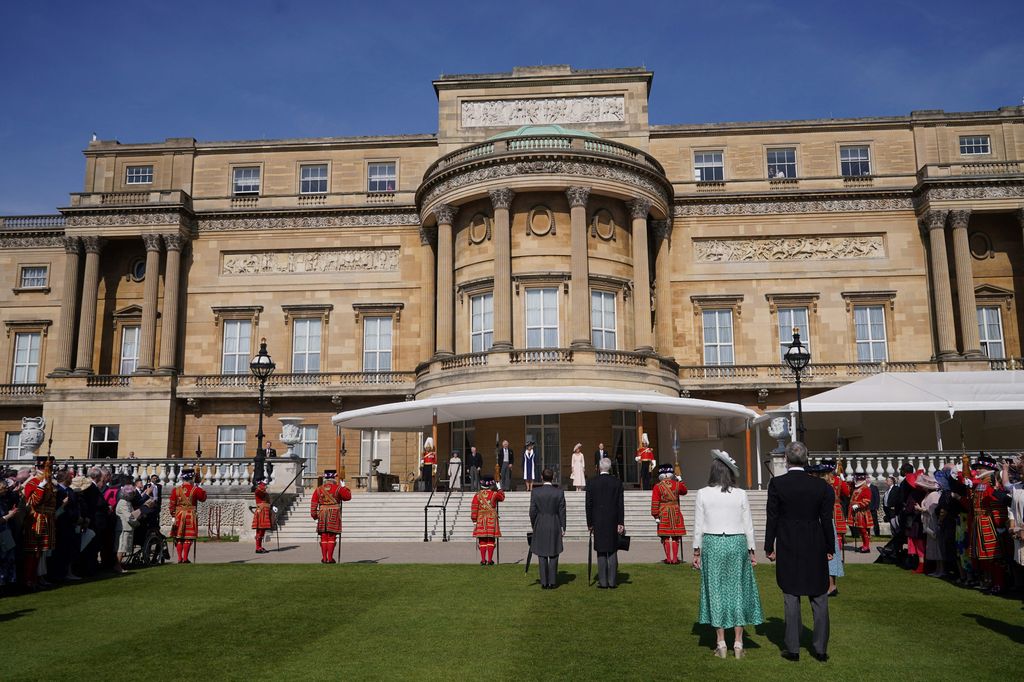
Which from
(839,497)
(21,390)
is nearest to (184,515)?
(839,497)

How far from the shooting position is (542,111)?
38125mm

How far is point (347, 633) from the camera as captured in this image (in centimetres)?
964

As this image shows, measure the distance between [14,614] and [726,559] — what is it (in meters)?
Result: 9.07

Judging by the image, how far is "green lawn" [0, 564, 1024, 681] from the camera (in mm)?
8008

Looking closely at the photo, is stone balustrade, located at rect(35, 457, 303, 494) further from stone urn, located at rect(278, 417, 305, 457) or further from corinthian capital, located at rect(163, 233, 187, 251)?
corinthian capital, located at rect(163, 233, 187, 251)

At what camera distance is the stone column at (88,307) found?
36500 mm

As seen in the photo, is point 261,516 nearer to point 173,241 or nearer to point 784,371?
point 173,241

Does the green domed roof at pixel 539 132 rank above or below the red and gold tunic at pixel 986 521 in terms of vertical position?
above

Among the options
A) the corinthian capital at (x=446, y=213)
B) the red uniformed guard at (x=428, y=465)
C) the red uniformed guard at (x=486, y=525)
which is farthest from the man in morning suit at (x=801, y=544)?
the corinthian capital at (x=446, y=213)

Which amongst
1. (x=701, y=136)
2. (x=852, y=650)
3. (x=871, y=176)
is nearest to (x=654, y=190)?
(x=701, y=136)

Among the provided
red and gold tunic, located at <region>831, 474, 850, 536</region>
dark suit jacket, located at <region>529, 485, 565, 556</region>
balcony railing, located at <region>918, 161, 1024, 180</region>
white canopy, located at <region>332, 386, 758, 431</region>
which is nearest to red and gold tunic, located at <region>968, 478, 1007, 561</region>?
red and gold tunic, located at <region>831, 474, 850, 536</region>

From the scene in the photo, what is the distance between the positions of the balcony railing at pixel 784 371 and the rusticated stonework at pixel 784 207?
22.2 feet

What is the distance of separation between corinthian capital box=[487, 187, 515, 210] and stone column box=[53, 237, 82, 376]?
62.2 feet

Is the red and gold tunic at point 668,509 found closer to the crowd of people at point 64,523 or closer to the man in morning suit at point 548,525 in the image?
the man in morning suit at point 548,525
